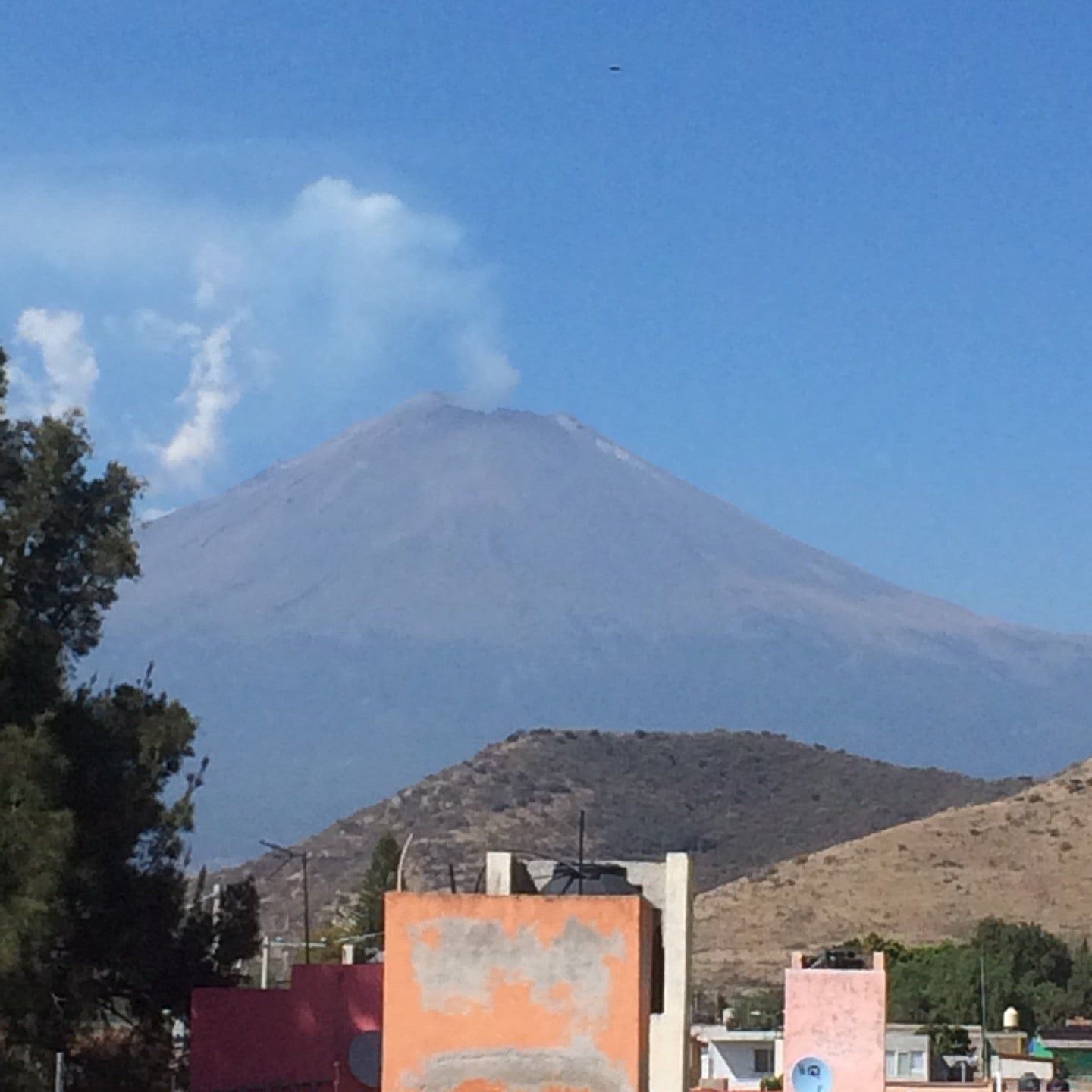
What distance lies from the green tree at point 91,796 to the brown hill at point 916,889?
59677mm

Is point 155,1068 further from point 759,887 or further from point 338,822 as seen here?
point 338,822

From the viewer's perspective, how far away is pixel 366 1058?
30734 mm

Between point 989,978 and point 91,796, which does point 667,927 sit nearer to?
point 91,796

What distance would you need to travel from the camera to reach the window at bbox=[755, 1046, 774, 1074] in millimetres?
62550

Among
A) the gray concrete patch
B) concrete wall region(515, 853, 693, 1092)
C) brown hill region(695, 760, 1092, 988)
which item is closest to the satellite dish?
concrete wall region(515, 853, 693, 1092)

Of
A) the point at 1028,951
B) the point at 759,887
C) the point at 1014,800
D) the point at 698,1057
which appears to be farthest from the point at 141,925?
the point at 1014,800

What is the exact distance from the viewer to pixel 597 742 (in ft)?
506

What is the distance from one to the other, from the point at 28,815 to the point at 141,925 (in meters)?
4.79

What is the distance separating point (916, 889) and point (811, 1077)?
71.3 meters

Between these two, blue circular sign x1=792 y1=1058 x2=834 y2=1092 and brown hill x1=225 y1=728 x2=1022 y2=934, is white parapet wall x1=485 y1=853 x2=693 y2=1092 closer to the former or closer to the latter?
blue circular sign x1=792 y1=1058 x2=834 y2=1092

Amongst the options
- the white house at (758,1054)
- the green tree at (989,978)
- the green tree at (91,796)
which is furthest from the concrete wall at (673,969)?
the green tree at (989,978)

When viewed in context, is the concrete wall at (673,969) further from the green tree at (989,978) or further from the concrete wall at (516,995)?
the green tree at (989,978)

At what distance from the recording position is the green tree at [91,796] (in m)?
31.2

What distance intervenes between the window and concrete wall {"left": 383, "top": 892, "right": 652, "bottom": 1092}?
4316cm
